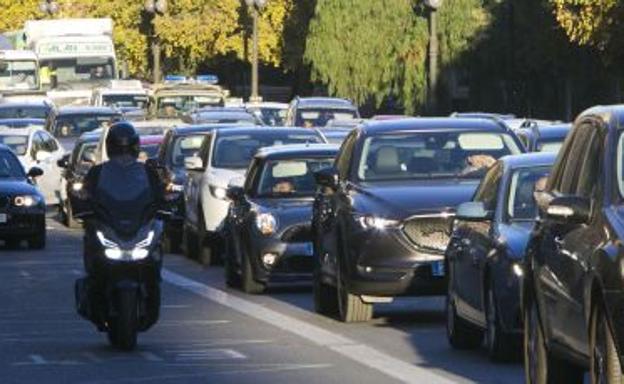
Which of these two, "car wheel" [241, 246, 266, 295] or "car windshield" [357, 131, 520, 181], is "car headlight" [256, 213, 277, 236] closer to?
"car wheel" [241, 246, 266, 295]

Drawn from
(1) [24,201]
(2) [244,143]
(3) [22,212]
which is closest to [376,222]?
(2) [244,143]

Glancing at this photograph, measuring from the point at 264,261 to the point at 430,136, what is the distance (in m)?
3.29

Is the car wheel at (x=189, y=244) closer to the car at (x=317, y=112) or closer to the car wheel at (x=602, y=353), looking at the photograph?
the car at (x=317, y=112)

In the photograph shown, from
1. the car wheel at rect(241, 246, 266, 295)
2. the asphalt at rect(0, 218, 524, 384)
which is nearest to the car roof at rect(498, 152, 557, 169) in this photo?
the asphalt at rect(0, 218, 524, 384)

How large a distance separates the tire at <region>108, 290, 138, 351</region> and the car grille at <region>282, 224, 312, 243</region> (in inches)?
252

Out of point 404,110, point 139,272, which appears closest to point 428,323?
point 139,272

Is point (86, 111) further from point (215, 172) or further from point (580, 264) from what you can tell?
point (580, 264)

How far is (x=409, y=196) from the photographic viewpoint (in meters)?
19.5

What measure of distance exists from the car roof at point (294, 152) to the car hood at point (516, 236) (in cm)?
953

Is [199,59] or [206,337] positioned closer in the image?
[206,337]

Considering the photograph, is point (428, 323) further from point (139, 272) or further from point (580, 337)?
point (580, 337)

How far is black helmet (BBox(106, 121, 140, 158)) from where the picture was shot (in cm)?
1788

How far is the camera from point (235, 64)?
103938 mm

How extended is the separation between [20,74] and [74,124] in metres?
16.9
